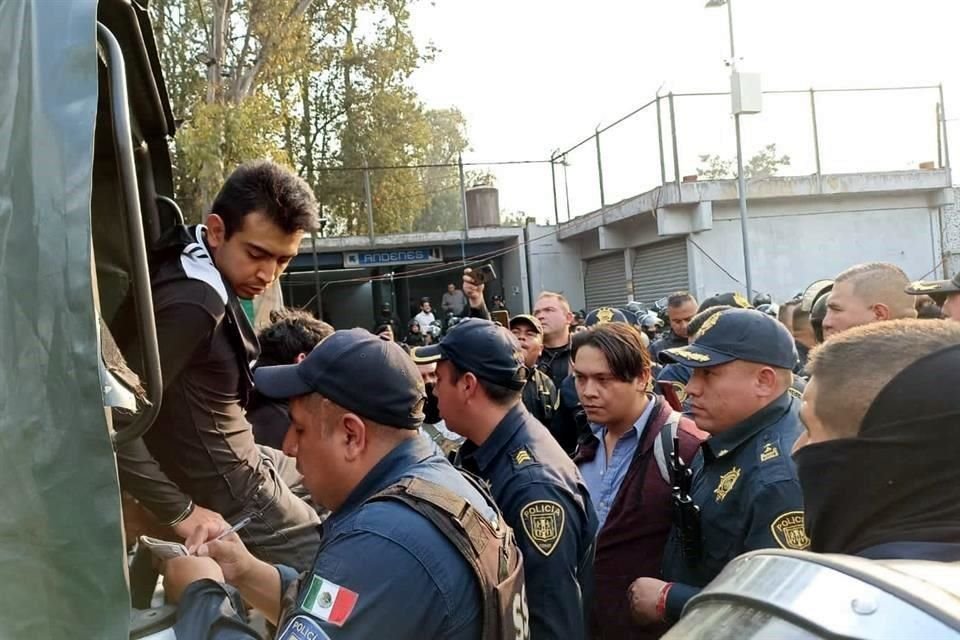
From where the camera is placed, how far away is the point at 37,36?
1.31m

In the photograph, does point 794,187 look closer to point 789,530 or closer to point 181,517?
point 789,530

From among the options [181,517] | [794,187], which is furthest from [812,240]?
[181,517]

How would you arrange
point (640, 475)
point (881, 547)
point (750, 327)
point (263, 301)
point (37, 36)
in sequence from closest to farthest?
point (881, 547), point (37, 36), point (750, 327), point (640, 475), point (263, 301)

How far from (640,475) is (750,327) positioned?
0.68 metres

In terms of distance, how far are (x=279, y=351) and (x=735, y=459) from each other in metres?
Answer: 2.32

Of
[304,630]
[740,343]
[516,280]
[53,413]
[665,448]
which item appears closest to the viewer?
[53,413]

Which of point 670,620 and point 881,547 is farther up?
point 881,547

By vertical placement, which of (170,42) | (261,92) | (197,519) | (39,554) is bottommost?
(197,519)

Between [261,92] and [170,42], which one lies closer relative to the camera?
[261,92]

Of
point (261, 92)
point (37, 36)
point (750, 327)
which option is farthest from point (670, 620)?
point (261, 92)

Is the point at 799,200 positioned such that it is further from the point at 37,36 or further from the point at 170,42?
the point at 37,36

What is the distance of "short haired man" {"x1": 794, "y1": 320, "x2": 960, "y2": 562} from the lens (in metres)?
1.21

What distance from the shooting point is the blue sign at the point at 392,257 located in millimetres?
19406

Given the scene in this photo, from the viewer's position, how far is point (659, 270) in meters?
15.4
